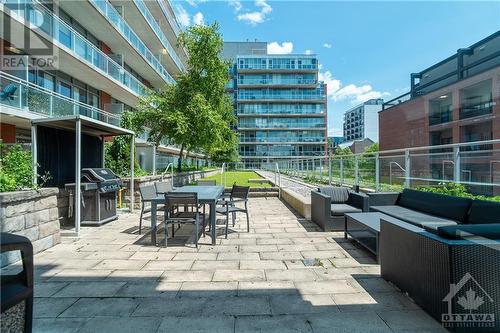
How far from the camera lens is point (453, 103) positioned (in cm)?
2948

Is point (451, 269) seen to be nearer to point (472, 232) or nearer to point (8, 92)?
point (472, 232)

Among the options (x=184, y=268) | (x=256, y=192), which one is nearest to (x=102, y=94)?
(x=256, y=192)

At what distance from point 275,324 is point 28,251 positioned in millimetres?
2093

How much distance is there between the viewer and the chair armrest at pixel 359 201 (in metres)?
5.87

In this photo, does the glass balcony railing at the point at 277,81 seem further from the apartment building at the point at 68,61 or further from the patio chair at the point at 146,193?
the patio chair at the point at 146,193

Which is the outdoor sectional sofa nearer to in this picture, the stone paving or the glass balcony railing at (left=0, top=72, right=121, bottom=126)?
the stone paving

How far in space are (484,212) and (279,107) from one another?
6022 centimetres

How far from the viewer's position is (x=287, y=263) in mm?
4223

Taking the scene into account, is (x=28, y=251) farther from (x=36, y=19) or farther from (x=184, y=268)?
(x=36, y=19)

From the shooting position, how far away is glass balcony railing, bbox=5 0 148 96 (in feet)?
36.9

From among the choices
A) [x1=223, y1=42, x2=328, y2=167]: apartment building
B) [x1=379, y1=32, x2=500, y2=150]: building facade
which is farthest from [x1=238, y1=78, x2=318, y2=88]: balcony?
[x1=379, y1=32, x2=500, y2=150]: building facade

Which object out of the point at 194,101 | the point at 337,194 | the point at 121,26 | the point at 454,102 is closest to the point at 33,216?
the point at 337,194

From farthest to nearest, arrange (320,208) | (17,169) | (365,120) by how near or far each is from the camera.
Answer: (365,120) → (320,208) → (17,169)

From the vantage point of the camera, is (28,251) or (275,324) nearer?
(28,251)
